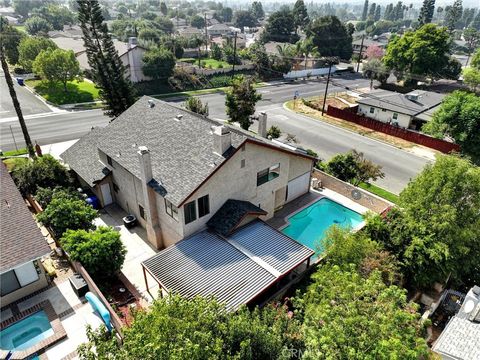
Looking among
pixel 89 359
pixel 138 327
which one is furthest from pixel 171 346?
pixel 89 359

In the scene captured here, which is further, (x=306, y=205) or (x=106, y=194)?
(x=306, y=205)

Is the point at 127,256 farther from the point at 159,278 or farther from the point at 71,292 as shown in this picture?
the point at 159,278

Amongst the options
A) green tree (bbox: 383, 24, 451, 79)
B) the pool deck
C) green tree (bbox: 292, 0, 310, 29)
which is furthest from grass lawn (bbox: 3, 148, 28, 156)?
green tree (bbox: 292, 0, 310, 29)

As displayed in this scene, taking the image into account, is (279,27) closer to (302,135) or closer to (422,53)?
(422,53)

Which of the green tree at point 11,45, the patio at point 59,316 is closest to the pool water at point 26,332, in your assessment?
the patio at point 59,316

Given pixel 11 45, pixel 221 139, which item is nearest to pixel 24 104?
pixel 11 45

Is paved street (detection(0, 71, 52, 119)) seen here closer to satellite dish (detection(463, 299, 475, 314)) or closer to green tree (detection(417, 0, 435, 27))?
satellite dish (detection(463, 299, 475, 314))
